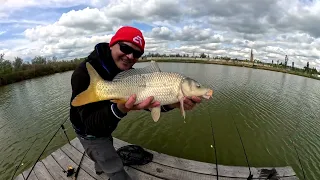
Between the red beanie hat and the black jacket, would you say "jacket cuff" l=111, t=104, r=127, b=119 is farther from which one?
the red beanie hat

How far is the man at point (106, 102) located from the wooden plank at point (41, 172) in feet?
5.82

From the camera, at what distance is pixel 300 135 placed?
9234 mm

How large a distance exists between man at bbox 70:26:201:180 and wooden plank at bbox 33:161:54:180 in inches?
69.9

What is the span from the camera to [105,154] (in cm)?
324

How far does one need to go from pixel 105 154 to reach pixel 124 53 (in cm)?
152

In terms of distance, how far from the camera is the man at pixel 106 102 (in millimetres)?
2465

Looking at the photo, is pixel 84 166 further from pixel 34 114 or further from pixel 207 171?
pixel 34 114

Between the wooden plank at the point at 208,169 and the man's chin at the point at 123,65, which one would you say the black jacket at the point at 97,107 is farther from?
the wooden plank at the point at 208,169

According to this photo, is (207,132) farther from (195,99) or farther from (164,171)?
(195,99)

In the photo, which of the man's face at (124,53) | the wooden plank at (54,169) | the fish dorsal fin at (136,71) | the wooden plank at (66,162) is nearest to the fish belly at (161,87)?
the fish dorsal fin at (136,71)

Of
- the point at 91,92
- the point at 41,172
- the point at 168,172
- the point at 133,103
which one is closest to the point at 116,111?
the point at 133,103

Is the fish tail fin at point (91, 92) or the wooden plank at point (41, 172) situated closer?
the fish tail fin at point (91, 92)

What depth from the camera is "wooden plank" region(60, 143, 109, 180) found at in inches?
166

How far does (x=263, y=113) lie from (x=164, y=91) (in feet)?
36.2
